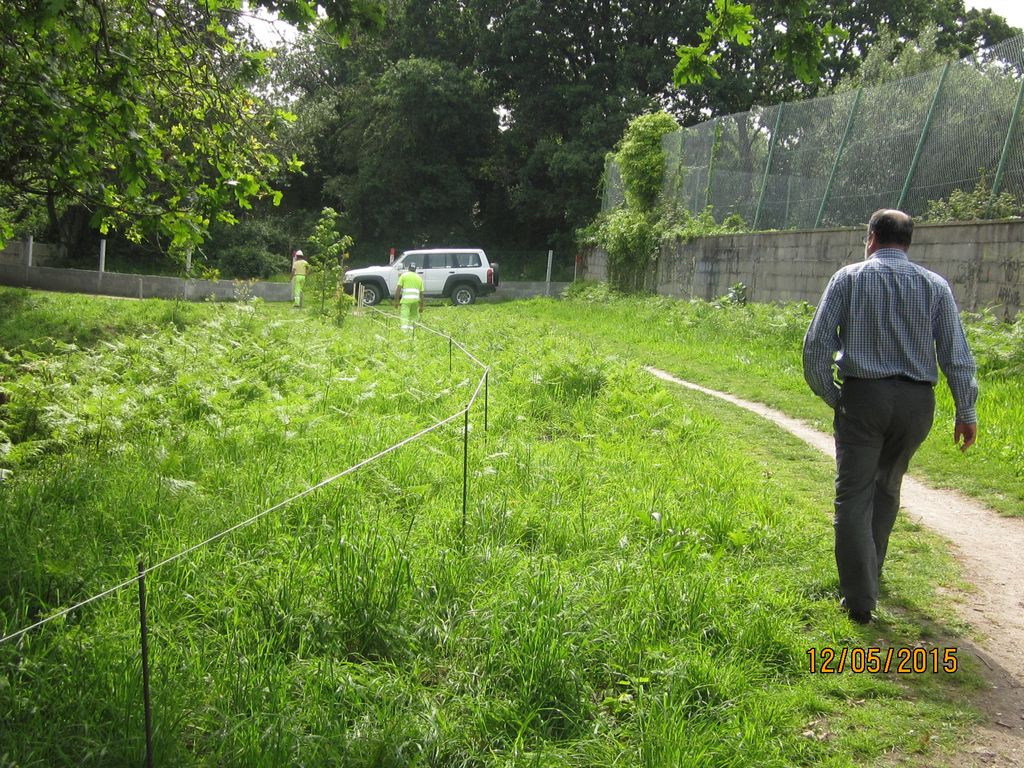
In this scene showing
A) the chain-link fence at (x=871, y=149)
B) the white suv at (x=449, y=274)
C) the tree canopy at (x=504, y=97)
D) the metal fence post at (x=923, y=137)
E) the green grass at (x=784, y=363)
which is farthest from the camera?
the tree canopy at (x=504, y=97)

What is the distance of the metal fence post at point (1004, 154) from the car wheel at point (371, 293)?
19.1 meters

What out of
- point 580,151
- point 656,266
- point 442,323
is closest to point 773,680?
point 442,323

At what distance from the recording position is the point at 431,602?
3.85 meters

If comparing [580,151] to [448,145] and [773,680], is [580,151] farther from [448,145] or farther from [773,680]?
[773,680]

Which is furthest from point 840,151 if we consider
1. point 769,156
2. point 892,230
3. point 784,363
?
point 892,230

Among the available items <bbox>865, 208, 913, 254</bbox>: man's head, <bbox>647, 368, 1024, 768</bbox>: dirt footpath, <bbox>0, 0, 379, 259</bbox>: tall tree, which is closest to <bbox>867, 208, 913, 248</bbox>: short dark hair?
<bbox>865, 208, 913, 254</bbox>: man's head

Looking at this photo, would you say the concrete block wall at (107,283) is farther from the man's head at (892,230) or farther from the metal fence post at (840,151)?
the man's head at (892,230)

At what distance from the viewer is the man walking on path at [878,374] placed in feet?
13.2

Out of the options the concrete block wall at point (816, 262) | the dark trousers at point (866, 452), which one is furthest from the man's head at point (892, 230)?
the concrete block wall at point (816, 262)

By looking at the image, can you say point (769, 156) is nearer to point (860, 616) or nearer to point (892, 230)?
point (892, 230)

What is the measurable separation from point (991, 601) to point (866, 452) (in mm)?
1144

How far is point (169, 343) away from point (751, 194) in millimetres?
13075
